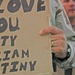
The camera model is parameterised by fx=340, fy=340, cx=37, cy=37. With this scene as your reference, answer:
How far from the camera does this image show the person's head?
1978mm

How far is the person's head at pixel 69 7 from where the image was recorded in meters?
1.98

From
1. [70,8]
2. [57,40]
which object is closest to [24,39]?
[57,40]

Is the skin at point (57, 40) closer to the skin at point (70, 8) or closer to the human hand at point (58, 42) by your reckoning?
the human hand at point (58, 42)

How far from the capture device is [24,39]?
3.86 ft

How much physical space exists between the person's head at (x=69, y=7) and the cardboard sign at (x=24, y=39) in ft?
2.64

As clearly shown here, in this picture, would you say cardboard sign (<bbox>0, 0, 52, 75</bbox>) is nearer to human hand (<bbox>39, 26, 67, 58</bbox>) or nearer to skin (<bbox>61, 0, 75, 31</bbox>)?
human hand (<bbox>39, 26, 67, 58</bbox>)

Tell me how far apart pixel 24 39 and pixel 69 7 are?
34.9 inches

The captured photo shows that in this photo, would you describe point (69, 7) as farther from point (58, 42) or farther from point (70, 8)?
point (58, 42)

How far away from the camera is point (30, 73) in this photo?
3.88ft

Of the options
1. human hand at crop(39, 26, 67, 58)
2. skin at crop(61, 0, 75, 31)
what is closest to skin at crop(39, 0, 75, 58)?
human hand at crop(39, 26, 67, 58)

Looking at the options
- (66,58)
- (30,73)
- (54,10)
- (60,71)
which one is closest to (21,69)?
(30,73)

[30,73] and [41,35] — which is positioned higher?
[41,35]

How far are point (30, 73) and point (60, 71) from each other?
568 mm

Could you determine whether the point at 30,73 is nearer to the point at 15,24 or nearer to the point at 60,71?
the point at 15,24
